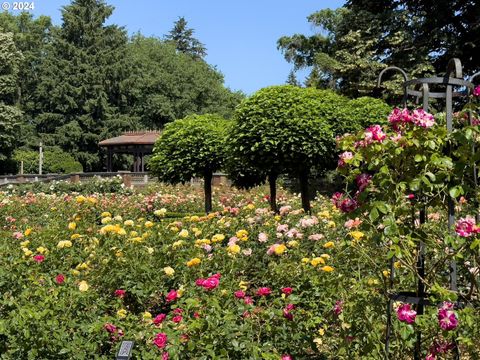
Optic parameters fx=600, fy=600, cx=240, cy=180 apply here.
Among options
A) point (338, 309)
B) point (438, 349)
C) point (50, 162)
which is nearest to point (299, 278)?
point (338, 309)

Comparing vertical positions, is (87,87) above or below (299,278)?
above

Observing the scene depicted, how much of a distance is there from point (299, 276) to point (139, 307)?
51.7 inches

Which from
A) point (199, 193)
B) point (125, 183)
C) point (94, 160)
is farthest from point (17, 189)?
point (94, 160)

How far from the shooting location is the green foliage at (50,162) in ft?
150

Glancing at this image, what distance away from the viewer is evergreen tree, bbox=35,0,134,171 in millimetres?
48000

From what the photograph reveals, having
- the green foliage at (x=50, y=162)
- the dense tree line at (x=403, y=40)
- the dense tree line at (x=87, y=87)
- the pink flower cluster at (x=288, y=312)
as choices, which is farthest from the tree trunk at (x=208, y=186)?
the dense tree line at (x=87, y=87)

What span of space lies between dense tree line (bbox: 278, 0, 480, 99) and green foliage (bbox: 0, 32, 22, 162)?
26.7 m

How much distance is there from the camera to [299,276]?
4.67m

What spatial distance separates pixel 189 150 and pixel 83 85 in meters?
35.2

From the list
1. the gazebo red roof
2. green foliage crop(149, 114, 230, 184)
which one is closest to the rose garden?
green foliage crop(149, 114, 230, 184)

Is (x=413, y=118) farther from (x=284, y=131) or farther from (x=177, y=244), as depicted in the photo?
(x=284, y=131)

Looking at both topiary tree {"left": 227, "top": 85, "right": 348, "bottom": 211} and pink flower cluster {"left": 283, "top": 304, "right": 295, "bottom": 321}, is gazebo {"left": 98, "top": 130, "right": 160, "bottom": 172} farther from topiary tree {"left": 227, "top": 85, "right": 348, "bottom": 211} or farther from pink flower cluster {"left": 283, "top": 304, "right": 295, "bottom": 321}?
pink flower cluster {"left": 283, "top": 304, "right": 295, "bottom": 321}

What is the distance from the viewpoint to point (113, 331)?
371 cm

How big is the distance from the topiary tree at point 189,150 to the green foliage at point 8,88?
98.5 feet
